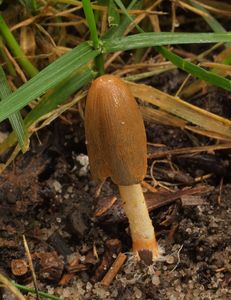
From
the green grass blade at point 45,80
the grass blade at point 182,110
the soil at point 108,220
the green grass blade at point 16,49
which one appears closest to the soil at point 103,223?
the soil at point 108,220

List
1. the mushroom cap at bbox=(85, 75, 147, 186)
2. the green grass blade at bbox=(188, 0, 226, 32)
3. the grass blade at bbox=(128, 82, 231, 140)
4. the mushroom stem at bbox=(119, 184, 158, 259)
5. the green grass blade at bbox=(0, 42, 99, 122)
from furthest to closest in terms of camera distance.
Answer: the green grass blade at bbox=(188, 0, 226, 32) → the grass blade at bbox=(128, 82, 231, 140) → the mushroom stem at bbox=(119, 184, 158, 259) → the green grass blade at bbox=(0, 42, 99, 122) → the mushroom cap at bbox=(85, 75, 147, 186)

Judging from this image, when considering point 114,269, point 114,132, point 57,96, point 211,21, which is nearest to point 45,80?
point 57,96

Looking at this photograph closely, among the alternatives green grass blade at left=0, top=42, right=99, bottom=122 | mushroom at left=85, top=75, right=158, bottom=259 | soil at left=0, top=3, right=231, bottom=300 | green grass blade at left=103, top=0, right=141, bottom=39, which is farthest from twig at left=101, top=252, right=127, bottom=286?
green grass blade at left=103, top=0, right=141, bottom=39

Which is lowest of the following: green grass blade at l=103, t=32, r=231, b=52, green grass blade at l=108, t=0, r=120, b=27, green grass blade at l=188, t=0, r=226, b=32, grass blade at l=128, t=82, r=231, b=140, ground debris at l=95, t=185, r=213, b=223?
ground debris at l=95, t=185, r=213, b=223

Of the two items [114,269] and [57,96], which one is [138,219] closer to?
[114,269]

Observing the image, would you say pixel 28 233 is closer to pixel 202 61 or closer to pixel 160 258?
pixel 160 258

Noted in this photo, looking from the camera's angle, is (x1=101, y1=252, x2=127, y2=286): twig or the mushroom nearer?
the mushroom

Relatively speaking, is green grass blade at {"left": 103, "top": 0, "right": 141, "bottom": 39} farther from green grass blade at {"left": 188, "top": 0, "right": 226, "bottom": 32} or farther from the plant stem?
green grass blade at {"left": 188, "top": 0, "right": 226, "bottom": 32}

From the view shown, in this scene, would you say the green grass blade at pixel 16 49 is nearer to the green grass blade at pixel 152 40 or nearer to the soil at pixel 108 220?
the soil at pixel 108 220
